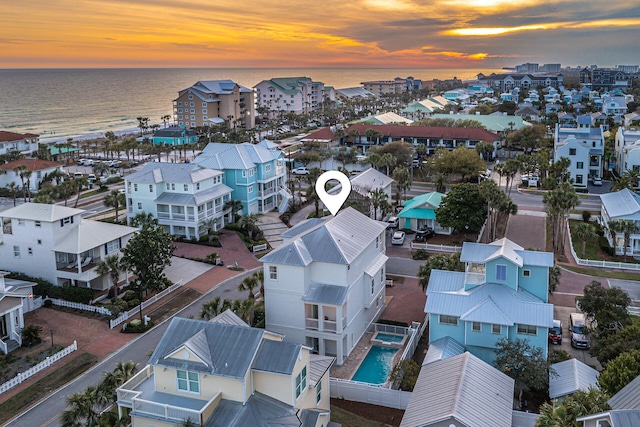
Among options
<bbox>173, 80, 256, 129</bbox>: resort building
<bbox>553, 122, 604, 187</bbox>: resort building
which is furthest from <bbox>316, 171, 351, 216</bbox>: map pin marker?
<bbox>173, 80, 256, 129</bbox>: resort building

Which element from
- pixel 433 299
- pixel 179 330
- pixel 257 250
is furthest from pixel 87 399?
pixel 257 250

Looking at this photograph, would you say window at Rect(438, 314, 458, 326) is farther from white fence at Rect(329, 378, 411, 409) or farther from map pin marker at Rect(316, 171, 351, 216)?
map pin marker at Rect(316, 171, 351, 216)

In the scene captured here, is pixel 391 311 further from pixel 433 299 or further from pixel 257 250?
pixel 257 250

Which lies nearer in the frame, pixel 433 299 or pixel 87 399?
pixel 87 399

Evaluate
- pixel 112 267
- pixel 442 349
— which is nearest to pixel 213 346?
pixel 442 349

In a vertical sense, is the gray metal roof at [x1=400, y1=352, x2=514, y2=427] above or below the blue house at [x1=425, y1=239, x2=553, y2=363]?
below

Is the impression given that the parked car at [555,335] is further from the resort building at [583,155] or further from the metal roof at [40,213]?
the resort building at [583,155]
